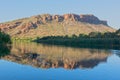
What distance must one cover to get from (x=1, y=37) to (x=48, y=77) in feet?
319

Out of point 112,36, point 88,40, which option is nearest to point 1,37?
point 88,40

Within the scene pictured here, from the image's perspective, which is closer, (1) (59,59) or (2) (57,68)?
(2) (57,68)

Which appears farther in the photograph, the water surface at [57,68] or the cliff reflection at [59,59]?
the cliff reflection at [59,59]

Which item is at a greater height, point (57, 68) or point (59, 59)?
point (57, 68)

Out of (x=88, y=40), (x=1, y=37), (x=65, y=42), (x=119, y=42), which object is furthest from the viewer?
(x=65, y=42)

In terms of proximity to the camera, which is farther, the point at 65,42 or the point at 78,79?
the point at 65,42

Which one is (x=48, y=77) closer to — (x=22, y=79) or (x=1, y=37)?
(x=22, y=79)

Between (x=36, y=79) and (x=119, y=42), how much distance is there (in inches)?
5298

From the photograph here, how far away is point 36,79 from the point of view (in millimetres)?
35156

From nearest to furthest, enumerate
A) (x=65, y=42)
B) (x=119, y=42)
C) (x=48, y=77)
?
(x=48, y=77), (x=119, y=42), (x=65, y=42)

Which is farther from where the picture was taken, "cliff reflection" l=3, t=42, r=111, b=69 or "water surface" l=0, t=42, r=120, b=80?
"cliff reflection" l=3, t=42, r=111, b=69

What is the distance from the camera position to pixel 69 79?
35.9m

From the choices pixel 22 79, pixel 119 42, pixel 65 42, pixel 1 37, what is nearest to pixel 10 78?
pixel 22 79

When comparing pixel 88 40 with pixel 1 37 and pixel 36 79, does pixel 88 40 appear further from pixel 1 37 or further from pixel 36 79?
pixel 36 79
